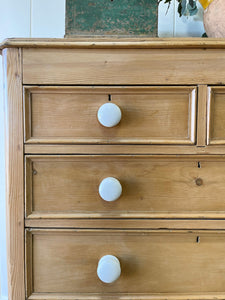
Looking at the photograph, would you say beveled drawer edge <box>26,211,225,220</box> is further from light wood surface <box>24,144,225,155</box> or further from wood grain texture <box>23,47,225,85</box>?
wood grain texture <box>23,47,225,85</box>

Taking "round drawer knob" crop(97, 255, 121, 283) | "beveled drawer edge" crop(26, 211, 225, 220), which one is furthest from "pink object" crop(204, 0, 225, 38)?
"round drawer knob" crop(97, 255, 121, 283)

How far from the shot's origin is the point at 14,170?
615 millimetres

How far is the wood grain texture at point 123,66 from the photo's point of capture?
0.60 m

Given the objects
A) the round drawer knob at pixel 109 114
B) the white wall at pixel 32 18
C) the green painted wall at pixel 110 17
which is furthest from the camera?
the white wall at pixel 32 18

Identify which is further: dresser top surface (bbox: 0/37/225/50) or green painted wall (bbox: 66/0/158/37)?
green painted wall (bbox: 66/0/158/37)

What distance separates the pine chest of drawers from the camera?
0.60 metres

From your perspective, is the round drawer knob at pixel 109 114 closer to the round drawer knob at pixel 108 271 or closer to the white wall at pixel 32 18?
the round drawer knob at pixel 108 271

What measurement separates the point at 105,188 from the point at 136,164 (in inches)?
3.9

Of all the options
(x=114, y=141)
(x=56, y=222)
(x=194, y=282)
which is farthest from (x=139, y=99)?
(x=194, y=282)

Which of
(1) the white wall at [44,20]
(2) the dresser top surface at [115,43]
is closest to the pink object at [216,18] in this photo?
(2) the dresser top surface at [115,43]

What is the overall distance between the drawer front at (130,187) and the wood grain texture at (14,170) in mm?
27

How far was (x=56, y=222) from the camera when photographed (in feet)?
2.06

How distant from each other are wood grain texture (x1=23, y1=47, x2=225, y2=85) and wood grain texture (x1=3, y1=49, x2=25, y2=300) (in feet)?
0.10

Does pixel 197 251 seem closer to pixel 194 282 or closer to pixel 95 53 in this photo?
pixel 194 282
